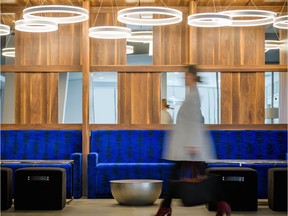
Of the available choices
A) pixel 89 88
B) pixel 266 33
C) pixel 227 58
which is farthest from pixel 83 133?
pixel 266 33

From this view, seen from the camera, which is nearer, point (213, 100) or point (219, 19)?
point (219, 19)

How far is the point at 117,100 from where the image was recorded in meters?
11.1

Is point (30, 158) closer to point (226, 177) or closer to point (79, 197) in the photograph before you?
point (79, 197)

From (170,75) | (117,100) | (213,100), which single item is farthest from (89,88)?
(213,100)

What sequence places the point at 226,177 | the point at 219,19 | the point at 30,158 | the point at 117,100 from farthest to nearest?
1. the point at 117,100
2. the point at 30,158
3. the point at 219,19
4. the point at 226,177

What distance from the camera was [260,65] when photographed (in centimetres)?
1088

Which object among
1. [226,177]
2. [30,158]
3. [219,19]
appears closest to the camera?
[226,177]

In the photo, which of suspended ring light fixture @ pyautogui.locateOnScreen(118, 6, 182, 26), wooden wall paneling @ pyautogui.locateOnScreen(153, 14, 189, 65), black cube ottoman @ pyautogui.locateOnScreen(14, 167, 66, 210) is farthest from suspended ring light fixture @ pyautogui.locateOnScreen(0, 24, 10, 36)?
black cube ottoman @ pyautogui.locateOnScreen(14, 167, 66, 210)

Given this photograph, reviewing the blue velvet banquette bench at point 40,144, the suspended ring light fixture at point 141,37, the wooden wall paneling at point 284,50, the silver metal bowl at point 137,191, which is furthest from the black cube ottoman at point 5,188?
the wooden wall paneling at point 284,50

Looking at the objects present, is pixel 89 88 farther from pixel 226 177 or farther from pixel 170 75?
pixel 226 177

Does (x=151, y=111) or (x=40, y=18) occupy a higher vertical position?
(x=40, y=18)

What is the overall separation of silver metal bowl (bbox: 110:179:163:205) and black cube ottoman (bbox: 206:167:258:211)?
2.85ft

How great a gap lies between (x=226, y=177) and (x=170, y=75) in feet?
11.6

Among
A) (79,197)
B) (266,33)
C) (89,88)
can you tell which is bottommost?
(79,197)
